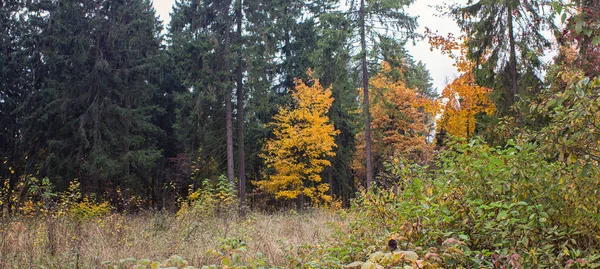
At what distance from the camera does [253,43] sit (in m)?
18.2

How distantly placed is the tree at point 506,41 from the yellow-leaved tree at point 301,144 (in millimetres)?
8470

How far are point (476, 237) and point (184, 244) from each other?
174 inches

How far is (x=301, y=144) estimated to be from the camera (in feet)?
67.8

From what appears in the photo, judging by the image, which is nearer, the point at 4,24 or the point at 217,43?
the point at 217,43

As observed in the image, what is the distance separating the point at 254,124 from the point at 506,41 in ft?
45.4

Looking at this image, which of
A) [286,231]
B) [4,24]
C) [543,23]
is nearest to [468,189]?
[286,231]

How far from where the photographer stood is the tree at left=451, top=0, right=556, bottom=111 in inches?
488

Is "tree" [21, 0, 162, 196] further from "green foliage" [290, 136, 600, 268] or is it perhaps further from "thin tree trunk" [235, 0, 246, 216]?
"green foliage" [290, 136, 600, 268]

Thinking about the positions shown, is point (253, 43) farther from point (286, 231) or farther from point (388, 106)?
point (286, 231)

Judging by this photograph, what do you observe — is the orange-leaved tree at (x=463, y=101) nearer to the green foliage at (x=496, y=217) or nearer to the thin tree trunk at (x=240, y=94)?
the thin tree trunk at (x=240, y=94)

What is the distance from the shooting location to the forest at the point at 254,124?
4.25m

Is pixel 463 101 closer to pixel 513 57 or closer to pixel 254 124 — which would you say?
pixel 513 57

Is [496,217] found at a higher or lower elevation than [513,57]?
lower


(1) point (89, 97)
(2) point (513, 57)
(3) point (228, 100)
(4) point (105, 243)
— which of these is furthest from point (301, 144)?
(4) point (105, 243)
